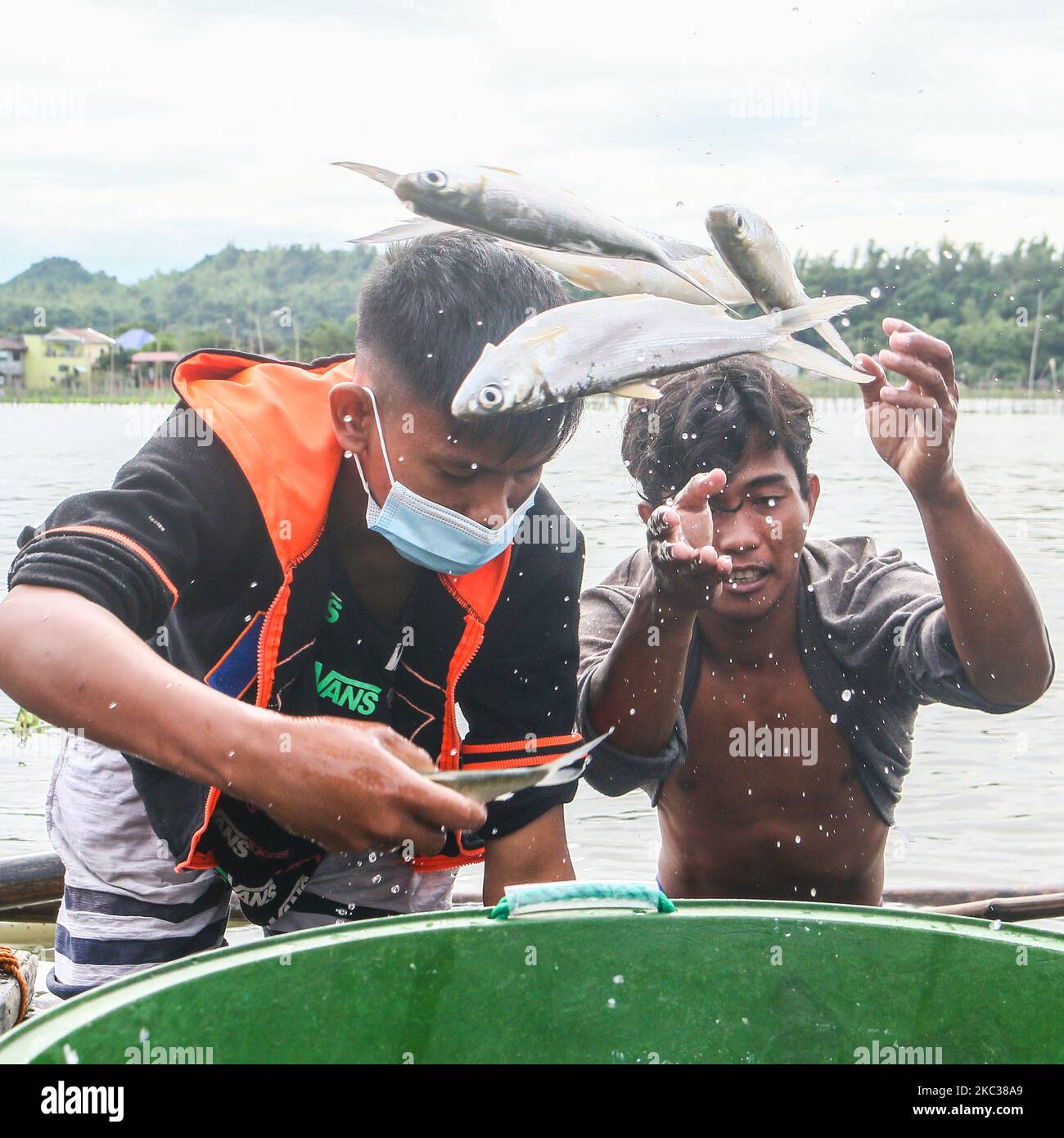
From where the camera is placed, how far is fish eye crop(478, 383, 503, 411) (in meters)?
1.71

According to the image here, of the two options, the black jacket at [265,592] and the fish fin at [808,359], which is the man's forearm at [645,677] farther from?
the fish fin at [808,359]

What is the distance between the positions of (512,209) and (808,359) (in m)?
0.58

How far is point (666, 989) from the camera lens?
1926 mm

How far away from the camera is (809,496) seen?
366 centimetres

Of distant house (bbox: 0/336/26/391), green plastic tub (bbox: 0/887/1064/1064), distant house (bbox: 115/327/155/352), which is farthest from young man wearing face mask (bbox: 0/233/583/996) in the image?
distant house (bbox: 0/336/26/391)

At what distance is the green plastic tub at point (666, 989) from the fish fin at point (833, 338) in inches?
36.8

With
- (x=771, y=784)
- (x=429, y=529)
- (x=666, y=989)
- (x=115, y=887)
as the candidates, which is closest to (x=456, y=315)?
(x=429, y=529)

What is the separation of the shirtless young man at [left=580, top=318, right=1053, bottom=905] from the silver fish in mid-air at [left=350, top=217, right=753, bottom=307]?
1202 millimetres

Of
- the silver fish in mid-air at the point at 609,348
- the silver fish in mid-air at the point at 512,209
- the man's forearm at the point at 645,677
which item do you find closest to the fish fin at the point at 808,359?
the silver fish in mid-air at the point at 609,348

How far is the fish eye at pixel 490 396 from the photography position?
171 centimetres

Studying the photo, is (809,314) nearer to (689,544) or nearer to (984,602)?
(689,544)

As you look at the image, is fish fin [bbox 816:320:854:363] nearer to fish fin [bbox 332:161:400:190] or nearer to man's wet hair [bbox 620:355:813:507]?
fish fin [bbox 332:161:400:190]

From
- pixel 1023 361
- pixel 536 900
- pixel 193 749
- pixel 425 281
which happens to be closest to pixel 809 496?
pixel 425 281

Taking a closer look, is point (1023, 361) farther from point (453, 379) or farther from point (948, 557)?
point (453, 379)
